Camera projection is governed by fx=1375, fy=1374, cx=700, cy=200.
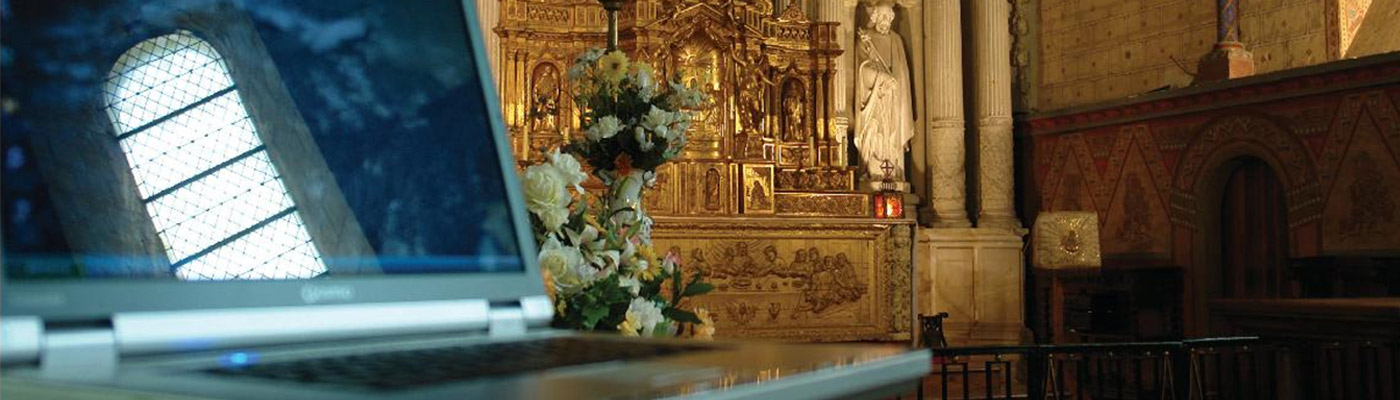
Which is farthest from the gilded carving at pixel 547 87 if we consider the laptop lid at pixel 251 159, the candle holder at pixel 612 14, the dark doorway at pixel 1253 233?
the laptop lid at pixel 251 159

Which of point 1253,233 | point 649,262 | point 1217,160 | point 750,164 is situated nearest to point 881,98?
point 750,164

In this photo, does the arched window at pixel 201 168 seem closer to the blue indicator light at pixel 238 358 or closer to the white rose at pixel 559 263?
the blue indicator light at pixel 238 358

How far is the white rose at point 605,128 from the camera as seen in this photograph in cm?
319

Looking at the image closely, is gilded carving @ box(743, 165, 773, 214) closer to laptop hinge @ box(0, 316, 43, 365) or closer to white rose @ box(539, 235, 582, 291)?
white rose @ box(539, 235, 582, 291)

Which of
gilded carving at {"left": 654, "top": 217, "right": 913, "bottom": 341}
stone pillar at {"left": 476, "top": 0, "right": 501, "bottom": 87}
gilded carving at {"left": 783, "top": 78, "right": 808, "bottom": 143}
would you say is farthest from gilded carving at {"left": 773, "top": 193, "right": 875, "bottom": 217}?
stone pillar at {"left": 476, "top": 0, "right": 501, "bottom": 87}

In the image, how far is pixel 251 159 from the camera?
118cm

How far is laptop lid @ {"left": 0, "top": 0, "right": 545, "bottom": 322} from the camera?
979 millimetres

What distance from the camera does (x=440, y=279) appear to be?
4.10ft

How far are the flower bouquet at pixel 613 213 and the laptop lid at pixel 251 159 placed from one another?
111 centimetres

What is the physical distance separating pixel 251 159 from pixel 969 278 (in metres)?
12.4

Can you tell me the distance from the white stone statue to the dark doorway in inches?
115

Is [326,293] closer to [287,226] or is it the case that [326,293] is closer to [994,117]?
[287,226]

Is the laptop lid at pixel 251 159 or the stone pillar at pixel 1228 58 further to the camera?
the stone pillar at pixel 1228 58

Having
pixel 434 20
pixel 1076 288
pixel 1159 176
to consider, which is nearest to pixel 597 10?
pixel 1076 288
